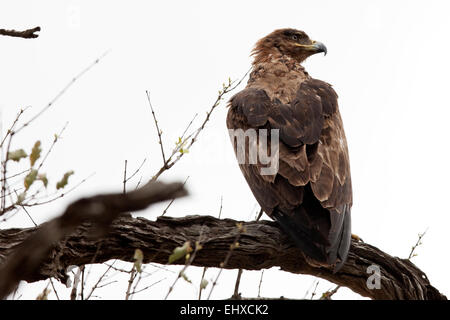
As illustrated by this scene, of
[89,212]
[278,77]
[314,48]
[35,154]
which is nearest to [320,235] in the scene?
[35,154]

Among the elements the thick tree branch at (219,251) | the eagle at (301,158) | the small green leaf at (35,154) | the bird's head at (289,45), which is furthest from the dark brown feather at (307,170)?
the small green leaf at (35,154)

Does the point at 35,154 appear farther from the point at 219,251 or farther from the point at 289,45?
the point at 289,45

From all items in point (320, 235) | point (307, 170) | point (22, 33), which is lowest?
point (320, 235)

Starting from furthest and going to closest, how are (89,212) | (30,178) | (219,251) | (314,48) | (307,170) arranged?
1. (314,48)
2. (307,170)
3. (219,251)
4. (30,178)
5. (89,212)

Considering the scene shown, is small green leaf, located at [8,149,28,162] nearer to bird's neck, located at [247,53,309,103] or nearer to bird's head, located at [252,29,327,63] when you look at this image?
bird's neck, located at [247,53,309,103]

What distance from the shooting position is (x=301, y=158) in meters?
5.46

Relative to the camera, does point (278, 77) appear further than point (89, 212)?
Yes

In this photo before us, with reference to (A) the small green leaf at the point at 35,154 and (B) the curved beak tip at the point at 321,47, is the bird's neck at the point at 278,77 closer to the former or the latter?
(B) the curved beak tip at the point at 321,47

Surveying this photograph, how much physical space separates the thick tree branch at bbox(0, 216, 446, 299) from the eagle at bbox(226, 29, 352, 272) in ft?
0.81

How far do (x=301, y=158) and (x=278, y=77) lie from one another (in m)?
1.79

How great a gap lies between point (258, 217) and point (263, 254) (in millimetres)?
599

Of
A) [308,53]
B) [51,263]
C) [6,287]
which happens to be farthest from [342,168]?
[6,287]
